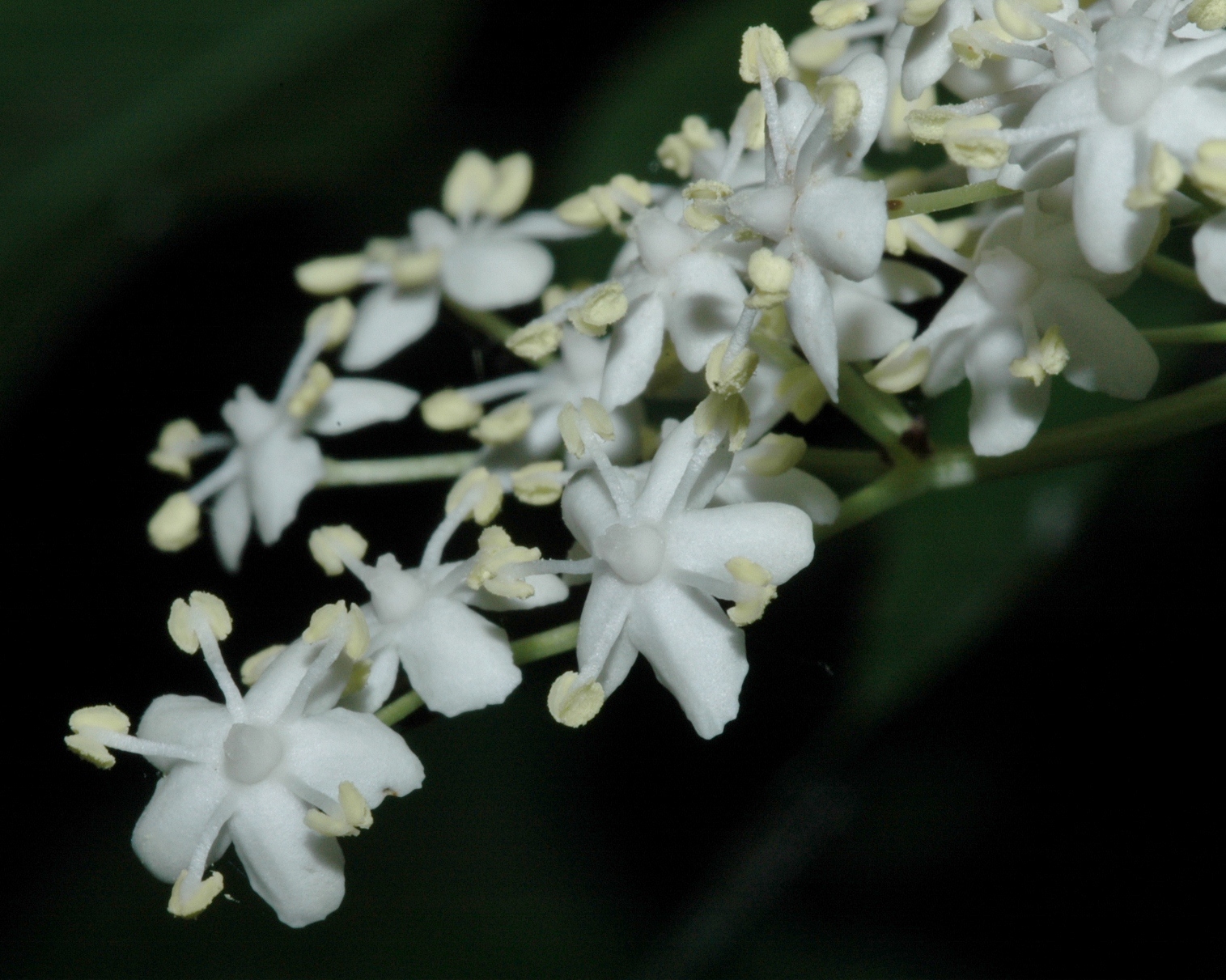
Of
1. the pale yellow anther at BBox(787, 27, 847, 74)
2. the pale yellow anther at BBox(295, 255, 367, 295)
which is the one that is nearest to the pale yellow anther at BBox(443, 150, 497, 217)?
the pale yellow anther at BBox(295, 255, 367, 295)

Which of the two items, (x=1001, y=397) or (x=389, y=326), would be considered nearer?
A: (x=1001, y=397)

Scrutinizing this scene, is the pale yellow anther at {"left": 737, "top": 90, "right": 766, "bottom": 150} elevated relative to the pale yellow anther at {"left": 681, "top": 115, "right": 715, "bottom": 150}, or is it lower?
lower

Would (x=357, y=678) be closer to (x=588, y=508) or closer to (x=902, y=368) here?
(x=588, y=508)

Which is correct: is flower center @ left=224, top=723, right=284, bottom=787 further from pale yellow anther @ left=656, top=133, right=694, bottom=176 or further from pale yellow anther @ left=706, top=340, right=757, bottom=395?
pale yellow anther @ left=656, top=133, right=694, bottom=176

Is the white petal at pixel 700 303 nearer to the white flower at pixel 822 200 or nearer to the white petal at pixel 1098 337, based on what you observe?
the white flower at pixel 822 200

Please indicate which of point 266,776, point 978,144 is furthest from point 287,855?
point 978,144

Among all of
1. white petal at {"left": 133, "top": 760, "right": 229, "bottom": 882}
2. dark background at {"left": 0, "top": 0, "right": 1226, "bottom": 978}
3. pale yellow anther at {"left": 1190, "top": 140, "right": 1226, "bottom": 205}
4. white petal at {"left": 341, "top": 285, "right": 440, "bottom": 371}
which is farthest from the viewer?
dark background at {"left": 0, "top": 0, "right": 1226, "bottom": 978}
